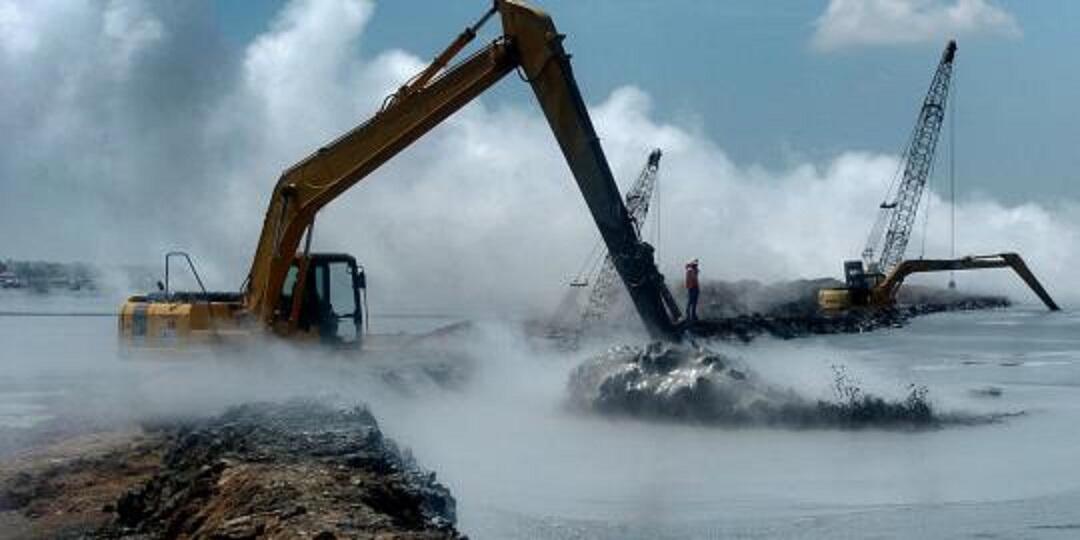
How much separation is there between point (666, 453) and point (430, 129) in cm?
696

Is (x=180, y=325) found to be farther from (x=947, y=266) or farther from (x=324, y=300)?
(x=947, y=266)

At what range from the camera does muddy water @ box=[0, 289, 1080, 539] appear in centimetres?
1485

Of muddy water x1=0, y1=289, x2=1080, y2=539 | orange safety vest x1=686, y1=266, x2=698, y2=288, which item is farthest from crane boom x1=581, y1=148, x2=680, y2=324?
muddy water x1=0, y1=289, x2=1080, y2=539

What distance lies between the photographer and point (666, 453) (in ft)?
67.6

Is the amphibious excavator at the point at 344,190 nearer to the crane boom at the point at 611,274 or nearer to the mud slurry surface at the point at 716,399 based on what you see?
the mud slurry surface at the point at 716,399

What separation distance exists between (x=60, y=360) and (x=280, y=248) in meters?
14.5

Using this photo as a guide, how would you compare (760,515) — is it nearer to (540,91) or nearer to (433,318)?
(540,91)

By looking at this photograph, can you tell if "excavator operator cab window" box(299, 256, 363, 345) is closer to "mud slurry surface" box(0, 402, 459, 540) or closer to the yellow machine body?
the yellow machine body

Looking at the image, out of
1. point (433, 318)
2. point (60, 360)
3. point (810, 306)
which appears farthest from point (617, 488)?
point (810, 306)

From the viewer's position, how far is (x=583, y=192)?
24.2 meters

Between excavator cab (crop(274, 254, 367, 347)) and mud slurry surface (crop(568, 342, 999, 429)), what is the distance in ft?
15.3

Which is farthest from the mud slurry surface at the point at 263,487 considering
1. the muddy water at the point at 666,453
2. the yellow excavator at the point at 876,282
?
the yellow excavator at the point at 876,282

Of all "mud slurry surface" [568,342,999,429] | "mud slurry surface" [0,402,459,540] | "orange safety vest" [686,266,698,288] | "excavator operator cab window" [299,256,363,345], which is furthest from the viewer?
"orange safety vest" [686,266,698,288]

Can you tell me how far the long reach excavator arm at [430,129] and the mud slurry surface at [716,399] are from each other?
2.13 meters
